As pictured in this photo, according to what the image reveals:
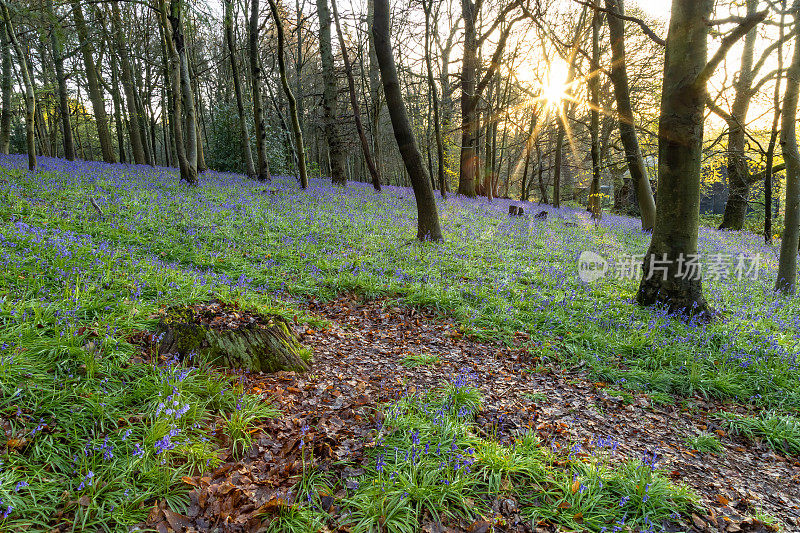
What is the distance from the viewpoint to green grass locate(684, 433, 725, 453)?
3.80 meters

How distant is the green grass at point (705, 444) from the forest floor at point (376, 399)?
0.02 m

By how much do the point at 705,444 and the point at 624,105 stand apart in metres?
10.4

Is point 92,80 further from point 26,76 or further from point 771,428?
point 771,428

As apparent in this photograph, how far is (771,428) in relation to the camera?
4.06 meters

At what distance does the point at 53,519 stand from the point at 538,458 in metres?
3.46

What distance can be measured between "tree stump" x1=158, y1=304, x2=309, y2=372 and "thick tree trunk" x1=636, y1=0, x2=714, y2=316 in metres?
6.32

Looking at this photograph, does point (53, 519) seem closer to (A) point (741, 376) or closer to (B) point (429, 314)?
(B) point (429, 314)

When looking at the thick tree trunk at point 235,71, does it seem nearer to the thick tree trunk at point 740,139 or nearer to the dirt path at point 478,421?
the dirt path at point 478,421

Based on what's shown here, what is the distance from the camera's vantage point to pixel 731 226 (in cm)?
1978

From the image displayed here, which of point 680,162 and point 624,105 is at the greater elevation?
point 624,105

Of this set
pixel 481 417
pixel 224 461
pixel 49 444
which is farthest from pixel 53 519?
pixel 481 417
